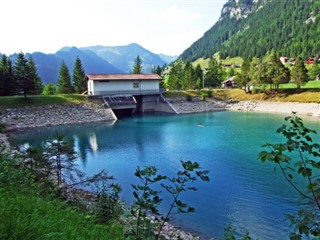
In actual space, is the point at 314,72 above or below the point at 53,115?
above

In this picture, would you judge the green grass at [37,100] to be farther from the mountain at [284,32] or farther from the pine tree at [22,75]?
the mountain at [284,32]

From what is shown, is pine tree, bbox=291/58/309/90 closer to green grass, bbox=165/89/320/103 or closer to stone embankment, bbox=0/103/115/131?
green grass, bbox=165/89/320/103

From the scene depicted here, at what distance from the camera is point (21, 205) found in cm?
479

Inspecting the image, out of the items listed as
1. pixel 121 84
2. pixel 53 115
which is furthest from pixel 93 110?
pixel 121 84

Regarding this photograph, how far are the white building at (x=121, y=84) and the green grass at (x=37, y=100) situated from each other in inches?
134

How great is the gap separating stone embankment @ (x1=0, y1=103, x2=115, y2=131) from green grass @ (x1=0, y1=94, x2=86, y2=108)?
1059 mm

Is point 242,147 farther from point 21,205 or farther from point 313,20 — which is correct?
point 313,20

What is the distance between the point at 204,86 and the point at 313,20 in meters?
109

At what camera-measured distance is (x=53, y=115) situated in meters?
41.3

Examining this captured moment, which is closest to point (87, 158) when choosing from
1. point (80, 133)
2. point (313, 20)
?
point (80, 133)

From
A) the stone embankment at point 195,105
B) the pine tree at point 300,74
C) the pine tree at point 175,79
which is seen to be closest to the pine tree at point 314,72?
the pine tree at point 300,74

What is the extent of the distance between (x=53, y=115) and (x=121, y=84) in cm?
1448

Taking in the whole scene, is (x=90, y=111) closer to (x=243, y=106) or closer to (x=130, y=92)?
(x=130, y=92)

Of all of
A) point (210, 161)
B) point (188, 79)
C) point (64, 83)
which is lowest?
point (210, 161)
